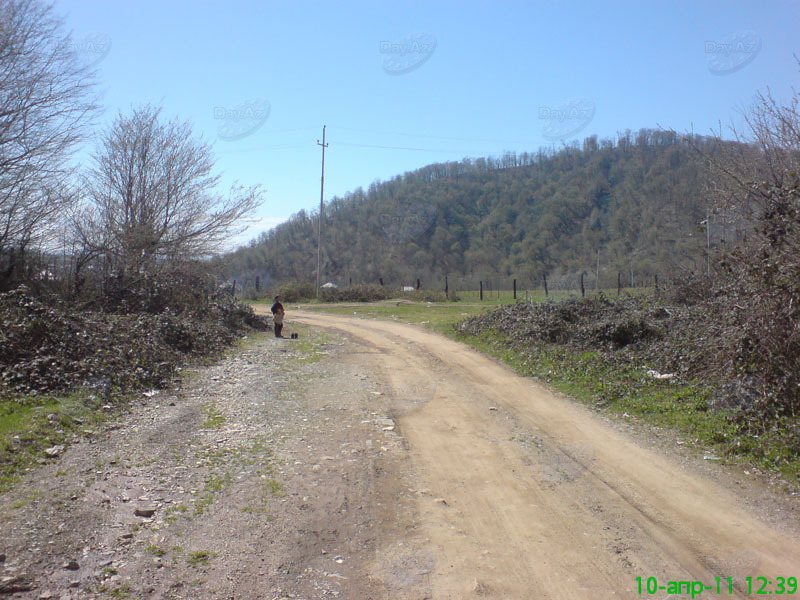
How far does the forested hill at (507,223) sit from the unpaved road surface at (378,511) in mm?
43681

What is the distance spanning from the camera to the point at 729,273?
933cm

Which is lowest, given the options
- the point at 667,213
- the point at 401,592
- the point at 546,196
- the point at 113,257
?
the point at 401,592

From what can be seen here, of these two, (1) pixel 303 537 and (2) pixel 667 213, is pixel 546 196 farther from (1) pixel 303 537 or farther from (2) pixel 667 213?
(1) pixel 303 537

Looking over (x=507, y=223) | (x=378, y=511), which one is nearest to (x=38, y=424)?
(x=378, y=511)

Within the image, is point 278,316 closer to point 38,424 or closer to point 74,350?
point 74,350

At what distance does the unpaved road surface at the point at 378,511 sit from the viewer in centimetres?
396

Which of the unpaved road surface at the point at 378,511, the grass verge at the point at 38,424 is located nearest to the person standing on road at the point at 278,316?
the unpaved road surface at the point at 378,511

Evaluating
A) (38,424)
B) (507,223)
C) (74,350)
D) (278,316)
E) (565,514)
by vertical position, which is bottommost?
(565,514)

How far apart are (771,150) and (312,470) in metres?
11.0

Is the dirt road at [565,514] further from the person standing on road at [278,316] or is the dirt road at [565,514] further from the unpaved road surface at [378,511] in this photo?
the person standing on road at [278,316]

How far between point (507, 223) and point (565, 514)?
7128cm


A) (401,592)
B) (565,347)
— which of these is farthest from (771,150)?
(401,592)

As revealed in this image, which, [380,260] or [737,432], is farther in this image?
[380,260]

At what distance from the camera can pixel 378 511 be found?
512 centimetres
